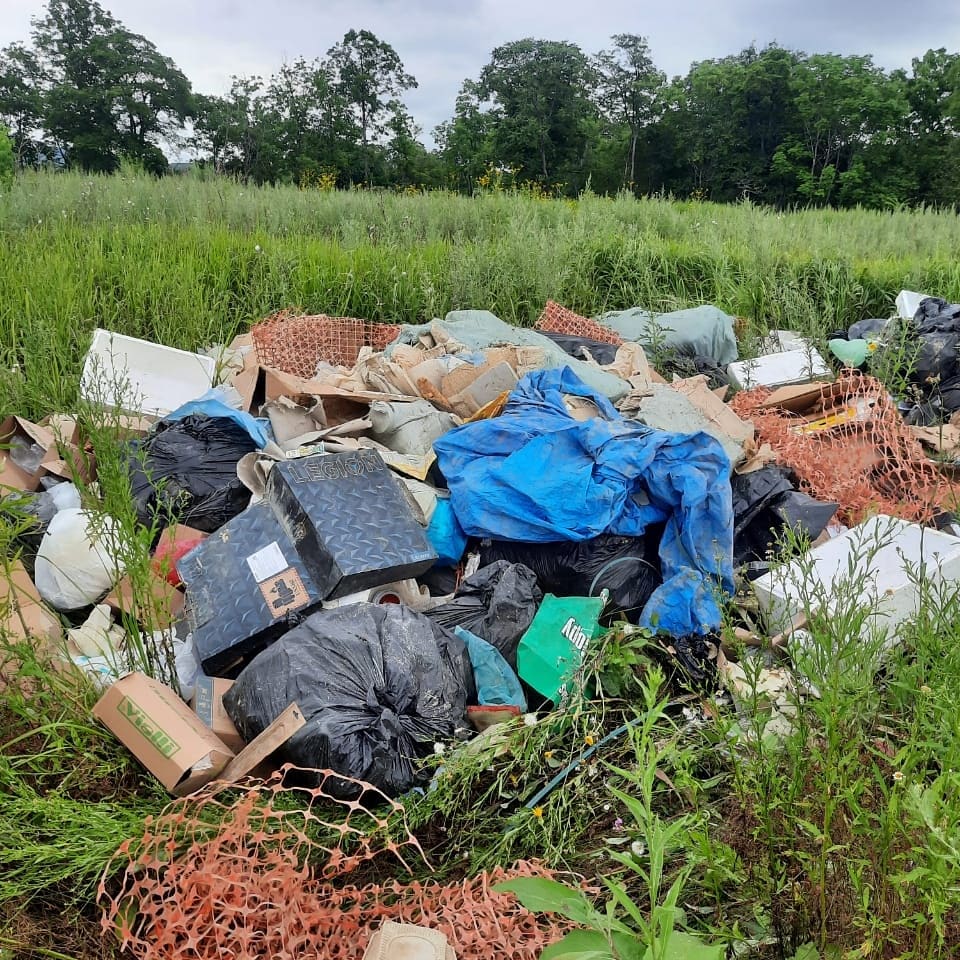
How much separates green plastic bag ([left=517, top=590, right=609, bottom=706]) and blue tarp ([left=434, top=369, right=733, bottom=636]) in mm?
224

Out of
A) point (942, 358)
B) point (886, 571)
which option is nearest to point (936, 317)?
point (942, 358)

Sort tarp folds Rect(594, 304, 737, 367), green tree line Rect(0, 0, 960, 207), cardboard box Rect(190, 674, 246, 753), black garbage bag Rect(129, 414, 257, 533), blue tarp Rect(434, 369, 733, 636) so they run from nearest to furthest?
cardboard box Rect(190, 674, 246, 753) < blue tarp Rect(434, 369, 733, 636) < black garbage bag Rect(129, 414, 257, 533) < tarp folds Rect(594, 304, 737, 367) < green tree line Rect(0, 0, 960, 207)

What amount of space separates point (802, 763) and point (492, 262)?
195 inches

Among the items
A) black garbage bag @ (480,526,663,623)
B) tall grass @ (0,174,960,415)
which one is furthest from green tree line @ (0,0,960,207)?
black garbage bag @ (480,526,663,623)

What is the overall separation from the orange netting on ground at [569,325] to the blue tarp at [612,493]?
214cm

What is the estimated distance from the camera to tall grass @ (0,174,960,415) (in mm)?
4730

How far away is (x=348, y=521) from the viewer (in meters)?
2.82

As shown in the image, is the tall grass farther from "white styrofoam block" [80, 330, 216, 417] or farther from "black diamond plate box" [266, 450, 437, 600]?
"black diamond plate box" [266, 450, 437, 600]

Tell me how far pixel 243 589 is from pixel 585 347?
2.96 m

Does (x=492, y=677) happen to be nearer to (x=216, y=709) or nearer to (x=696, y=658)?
(x=696, y=658)

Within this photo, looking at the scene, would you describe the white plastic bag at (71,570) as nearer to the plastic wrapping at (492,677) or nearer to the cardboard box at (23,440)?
the cardboard box at (23,440)

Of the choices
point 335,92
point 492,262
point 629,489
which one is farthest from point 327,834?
point 335,92

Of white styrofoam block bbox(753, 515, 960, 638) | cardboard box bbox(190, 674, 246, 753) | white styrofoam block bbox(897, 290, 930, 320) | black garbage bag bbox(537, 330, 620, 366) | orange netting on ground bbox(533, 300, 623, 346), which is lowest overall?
cardboard box bbox(190, 674, 246, 753)

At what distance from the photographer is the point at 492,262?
593cm
